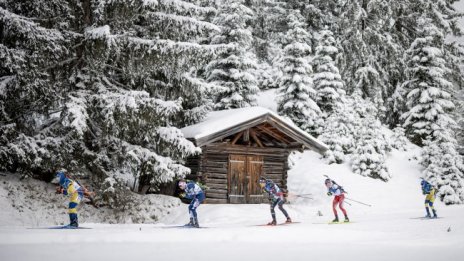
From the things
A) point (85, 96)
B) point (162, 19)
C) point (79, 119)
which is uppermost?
point (162, 19)

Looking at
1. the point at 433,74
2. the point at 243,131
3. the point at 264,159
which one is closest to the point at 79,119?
the point at 243,131

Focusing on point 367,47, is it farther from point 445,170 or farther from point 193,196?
point 193,196

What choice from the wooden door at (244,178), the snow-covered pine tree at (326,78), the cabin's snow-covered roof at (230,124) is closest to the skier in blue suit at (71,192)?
the cabin's snow-covered roof at (230,124)

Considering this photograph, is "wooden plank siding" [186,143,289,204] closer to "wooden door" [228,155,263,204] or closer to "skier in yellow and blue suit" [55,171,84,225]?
"wooden door" [228,155,263,204]

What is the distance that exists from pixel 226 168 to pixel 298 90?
30.9 ft

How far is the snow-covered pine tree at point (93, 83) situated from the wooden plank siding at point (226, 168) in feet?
10.2

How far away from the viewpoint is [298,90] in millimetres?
26438

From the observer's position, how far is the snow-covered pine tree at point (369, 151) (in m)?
24.2

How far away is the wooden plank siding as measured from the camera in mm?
19172

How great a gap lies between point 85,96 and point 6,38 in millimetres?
3046

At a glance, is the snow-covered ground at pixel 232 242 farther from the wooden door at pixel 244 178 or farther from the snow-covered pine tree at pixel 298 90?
the snow-covered pine tree at pixel 298 90

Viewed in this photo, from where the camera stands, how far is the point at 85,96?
46.6 feet

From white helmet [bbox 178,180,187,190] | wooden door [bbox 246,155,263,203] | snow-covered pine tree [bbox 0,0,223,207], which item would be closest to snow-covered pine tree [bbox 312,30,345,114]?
wooden door [bbox 246,155,263,203]

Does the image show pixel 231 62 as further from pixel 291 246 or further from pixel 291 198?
pixel 291 246
